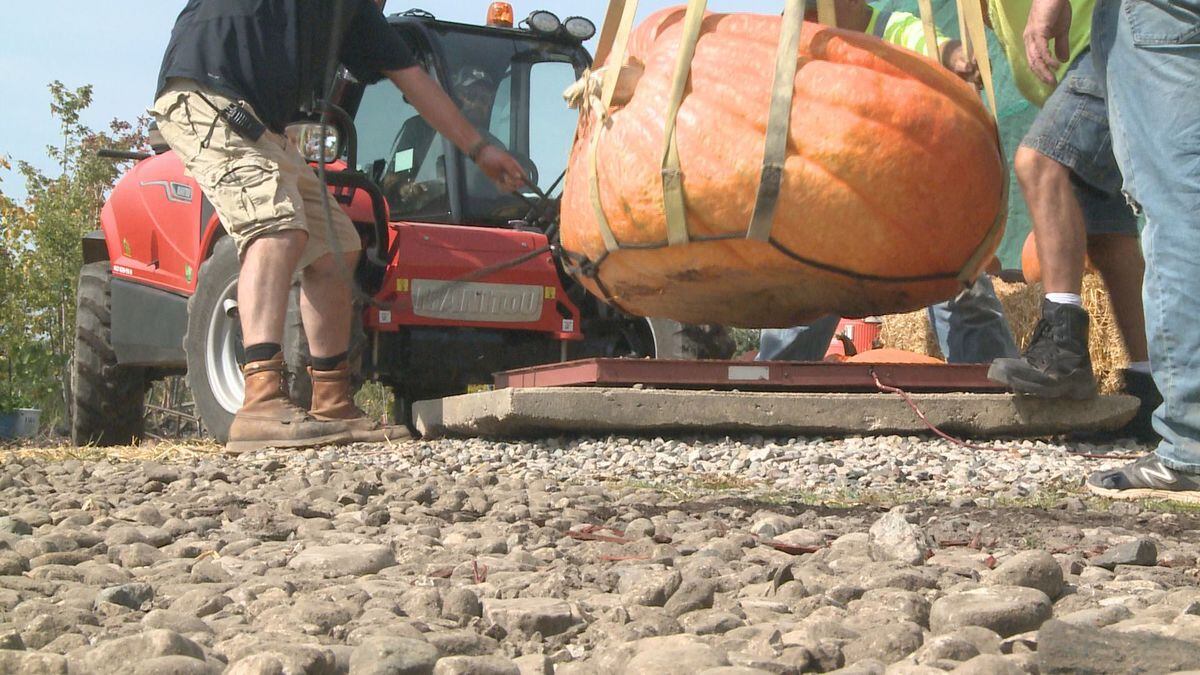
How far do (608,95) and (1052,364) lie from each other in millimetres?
1618

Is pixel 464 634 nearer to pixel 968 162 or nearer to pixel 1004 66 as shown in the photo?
pixel 968 162

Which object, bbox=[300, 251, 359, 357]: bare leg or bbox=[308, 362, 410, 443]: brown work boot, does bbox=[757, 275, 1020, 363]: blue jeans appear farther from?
bbox=[300, 251, 359, 357]: bare leg

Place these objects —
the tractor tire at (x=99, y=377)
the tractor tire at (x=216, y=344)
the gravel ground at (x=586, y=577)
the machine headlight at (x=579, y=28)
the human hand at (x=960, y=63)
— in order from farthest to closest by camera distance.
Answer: the tractor tire at (x=99, y=377) → the machine headlight at (x=579, y=28) → the tractor tire at (x=216, y=344) → the human hand at (x=960, y=63) → the gravel ground at (x=586, y=577)

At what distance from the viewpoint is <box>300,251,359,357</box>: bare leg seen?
4.78 m

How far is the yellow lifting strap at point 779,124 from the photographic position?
3482 millimetres

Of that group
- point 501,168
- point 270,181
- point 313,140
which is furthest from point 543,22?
point 270,181

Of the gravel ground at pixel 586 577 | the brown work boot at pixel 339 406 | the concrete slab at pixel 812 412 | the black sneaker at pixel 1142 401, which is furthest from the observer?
the brown work boot at pixel 339 406

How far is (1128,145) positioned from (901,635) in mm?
2102

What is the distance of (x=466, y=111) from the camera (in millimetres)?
6500

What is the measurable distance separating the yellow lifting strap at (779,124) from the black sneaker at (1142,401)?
6.03 feet

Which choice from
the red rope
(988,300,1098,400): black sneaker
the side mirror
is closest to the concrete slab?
the red rope

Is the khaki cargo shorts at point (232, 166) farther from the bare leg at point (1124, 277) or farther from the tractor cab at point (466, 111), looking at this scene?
the bare leg at point (1124, 277)

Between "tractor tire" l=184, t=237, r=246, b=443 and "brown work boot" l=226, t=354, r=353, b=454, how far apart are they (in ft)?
3.85

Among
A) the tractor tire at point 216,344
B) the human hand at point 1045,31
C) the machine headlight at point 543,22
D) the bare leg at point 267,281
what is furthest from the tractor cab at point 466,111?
the human hand at point 1045,31
